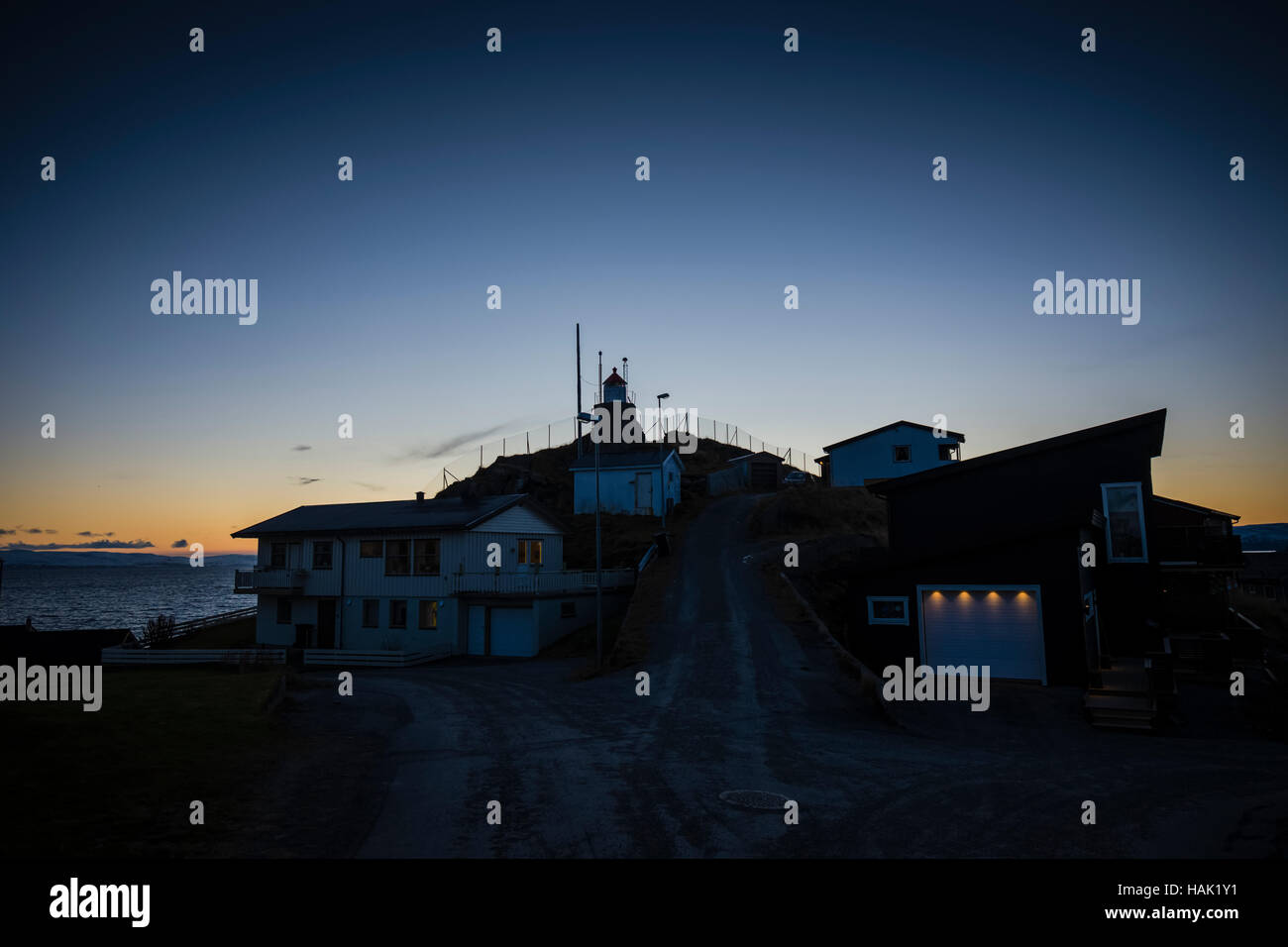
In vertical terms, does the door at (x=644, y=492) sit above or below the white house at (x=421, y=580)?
above

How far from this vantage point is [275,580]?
39.4 meters

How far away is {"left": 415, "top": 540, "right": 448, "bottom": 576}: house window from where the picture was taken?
36.7 metres

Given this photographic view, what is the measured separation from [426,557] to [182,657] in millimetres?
11343

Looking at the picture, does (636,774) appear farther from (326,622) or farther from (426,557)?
(326,622)

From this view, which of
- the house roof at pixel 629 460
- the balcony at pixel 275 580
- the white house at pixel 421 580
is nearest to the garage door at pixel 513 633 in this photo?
the white house at pixel 421 580

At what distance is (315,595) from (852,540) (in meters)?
29.2

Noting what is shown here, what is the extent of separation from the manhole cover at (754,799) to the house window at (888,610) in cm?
1486

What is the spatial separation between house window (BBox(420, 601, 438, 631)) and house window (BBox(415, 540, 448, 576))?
1577 mm

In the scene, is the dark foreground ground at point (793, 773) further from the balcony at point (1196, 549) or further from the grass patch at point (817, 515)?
the grass patch at point (817, 515)

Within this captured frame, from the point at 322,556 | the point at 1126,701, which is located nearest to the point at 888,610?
the point at 1126,701

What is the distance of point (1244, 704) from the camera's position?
20469 millimetres

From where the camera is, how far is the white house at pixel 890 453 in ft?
172
